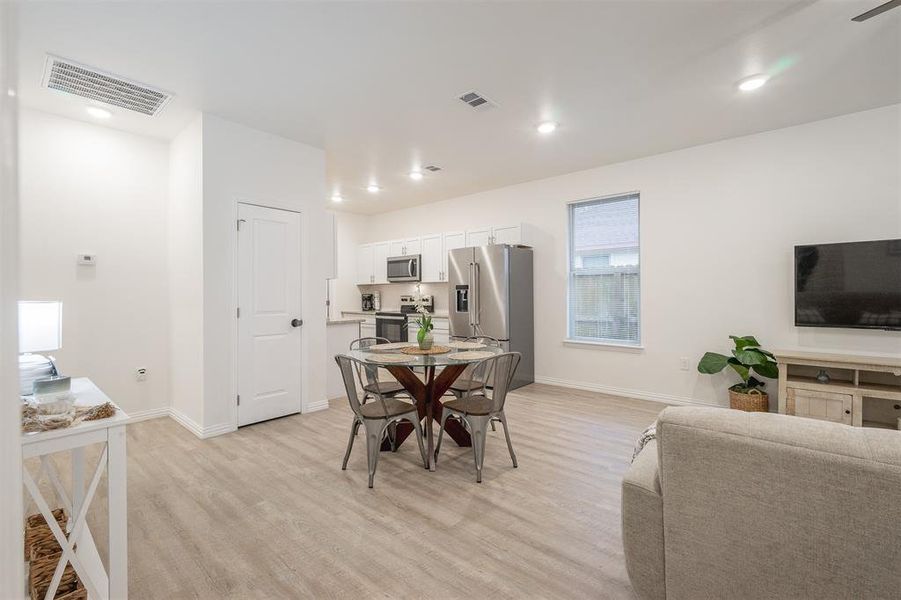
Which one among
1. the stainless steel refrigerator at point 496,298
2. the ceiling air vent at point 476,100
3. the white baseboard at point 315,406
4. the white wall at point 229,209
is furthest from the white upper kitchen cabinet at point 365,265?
the ceiling air vent at point 476,100

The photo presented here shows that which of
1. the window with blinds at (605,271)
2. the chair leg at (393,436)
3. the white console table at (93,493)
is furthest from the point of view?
the window with blinds at (605,271)

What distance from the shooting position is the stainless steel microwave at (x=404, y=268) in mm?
6738

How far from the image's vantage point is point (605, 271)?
514 cm

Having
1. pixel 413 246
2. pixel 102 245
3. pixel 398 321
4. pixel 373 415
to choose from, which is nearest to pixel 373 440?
pixel 373 415

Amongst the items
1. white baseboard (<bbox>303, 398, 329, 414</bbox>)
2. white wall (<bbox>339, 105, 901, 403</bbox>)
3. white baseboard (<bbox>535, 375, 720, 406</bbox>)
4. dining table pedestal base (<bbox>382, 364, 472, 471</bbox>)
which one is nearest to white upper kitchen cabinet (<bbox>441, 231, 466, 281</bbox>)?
white wall (<bbox>339, 105, 901, 403</bbox>)

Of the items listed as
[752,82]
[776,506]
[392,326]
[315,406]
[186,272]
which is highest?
[752,82]

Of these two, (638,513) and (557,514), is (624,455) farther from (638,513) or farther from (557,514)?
(638,513)

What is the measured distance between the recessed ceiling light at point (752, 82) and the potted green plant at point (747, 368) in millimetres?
2168

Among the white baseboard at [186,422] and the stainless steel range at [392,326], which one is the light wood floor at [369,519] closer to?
the white baseboard at [186,422]

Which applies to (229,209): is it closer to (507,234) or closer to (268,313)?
(268,313)

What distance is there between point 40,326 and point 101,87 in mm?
2185

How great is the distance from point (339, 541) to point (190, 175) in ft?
11.3

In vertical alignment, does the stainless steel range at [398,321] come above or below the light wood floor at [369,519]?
above

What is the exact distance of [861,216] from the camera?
3.60 metres
